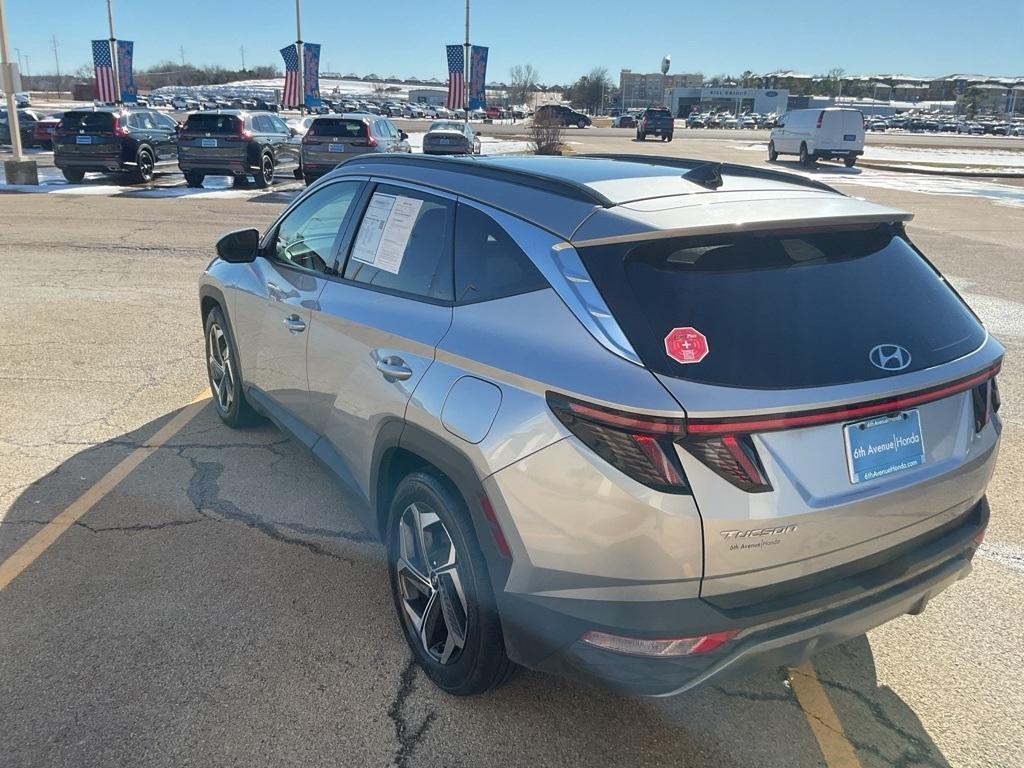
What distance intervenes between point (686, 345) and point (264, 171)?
65.3ft

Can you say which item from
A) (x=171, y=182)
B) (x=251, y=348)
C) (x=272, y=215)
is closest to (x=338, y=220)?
(x=251, y=348)

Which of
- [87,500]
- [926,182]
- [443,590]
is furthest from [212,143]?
[926,182]

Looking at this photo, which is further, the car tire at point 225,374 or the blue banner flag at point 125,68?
the blue banner flag at point 125,68

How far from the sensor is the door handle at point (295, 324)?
3774 mm

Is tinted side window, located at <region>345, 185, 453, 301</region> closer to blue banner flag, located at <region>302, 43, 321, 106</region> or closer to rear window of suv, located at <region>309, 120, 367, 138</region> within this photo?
rear window of suv, located at <region>309, 120, 367, 138</region>

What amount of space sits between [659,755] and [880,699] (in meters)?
0.87

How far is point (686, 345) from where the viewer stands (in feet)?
7.19

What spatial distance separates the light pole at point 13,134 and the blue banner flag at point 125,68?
2325 cm

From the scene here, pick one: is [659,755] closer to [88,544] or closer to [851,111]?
[88,544]

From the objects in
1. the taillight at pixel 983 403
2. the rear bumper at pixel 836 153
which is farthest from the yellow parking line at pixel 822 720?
the rear bumper at pixel 836 153

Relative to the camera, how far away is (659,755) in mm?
2598

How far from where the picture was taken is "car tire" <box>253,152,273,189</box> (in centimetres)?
2005

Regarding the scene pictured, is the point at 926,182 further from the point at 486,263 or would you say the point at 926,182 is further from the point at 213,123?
the point at 486,263

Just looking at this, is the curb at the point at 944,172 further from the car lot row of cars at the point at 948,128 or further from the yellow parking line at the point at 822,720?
the car lot row of cars at the point at 948,128
